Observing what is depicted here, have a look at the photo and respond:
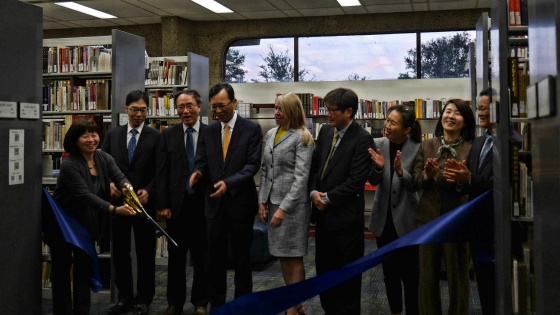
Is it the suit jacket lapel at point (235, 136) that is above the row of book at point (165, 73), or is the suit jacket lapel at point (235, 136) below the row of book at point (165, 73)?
below

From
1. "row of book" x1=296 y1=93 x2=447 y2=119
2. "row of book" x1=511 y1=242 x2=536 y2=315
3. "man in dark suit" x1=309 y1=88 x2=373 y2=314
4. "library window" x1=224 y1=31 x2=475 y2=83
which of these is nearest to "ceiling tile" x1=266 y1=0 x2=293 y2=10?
"library window" x1=224 y1=31 x2=475 y2=83

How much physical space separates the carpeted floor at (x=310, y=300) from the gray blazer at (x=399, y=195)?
3.59 ft

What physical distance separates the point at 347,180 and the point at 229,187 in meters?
0.77

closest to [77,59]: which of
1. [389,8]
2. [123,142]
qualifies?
[123,142]

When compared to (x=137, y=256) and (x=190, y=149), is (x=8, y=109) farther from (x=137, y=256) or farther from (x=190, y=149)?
(x=137, y=256)

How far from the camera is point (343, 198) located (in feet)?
11.0

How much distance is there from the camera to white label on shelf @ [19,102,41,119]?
2.96 m

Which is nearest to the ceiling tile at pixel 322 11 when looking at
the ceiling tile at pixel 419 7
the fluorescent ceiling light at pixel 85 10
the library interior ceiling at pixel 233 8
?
the library interior ceiling at pixel 233 8

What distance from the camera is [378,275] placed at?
18.0 feet

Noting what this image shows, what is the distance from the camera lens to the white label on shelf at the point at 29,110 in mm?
2962

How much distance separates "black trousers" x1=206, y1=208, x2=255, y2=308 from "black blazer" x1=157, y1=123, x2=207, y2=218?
322 millimetres

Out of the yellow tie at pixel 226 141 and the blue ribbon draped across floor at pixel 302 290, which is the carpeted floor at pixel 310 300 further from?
the blue ribbon draped across floor at pixel 302 290

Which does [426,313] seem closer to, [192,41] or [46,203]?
[46,203]

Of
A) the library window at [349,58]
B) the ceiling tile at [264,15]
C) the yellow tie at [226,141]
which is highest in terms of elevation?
the ceiling tile at [264,15]
